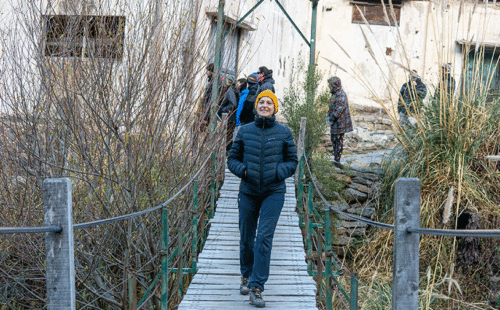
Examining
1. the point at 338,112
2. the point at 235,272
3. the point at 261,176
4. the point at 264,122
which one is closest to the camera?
the point at 261,176

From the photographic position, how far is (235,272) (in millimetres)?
5801

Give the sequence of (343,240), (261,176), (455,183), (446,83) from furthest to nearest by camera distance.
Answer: (343,240) < (455,183) < (446,83) < (261,176)

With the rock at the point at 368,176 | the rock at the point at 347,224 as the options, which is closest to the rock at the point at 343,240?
the rock at the point at 347,224

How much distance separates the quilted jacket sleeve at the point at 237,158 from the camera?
4754 millimetres

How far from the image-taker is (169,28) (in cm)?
639

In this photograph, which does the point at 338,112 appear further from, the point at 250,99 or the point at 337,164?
the point at 250,99

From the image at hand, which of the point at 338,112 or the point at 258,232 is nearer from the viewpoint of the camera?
the point at 258,232

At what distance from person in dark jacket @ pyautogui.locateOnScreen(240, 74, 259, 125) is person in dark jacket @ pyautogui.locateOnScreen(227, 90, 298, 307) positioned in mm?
4628

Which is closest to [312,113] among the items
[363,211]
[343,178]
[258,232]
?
[343,178]

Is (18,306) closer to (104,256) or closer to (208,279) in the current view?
(104,256)

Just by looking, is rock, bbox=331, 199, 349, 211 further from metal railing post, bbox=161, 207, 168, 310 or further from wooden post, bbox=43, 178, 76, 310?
wooden post, bbox=43, 178, 76, 310

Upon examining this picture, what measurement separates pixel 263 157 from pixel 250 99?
4.81 m

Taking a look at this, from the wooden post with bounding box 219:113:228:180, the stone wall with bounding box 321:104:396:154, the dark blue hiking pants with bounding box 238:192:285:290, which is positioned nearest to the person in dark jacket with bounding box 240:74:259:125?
the wooden post with bounding box 219:113:228:180

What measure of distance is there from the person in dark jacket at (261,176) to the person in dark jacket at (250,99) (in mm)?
4628
